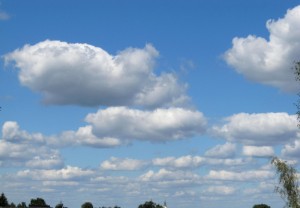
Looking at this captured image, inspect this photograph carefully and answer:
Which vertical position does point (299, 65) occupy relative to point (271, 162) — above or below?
above

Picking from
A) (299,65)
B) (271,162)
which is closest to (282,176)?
(271,162)

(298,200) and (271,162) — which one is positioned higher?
(271,162)

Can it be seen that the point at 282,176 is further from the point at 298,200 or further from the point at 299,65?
the point at 299,65

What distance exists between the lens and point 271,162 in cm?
9012

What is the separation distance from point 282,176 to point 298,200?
185 inches

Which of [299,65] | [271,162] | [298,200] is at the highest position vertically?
[299,65]

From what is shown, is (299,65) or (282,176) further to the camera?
(282,176)

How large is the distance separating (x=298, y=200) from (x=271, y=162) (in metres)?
7.41

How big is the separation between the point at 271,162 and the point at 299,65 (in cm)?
2619

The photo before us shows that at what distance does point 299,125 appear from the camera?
70.1 m

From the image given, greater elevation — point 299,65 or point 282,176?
point 299,65

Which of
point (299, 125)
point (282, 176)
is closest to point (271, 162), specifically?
point (282, 176)

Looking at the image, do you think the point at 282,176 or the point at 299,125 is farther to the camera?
the point at 282,176

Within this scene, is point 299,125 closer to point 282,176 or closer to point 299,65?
point 299,65
